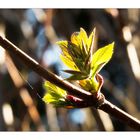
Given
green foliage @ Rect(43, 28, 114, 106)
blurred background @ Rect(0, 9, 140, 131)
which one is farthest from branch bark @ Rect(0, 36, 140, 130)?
blurred background @ Rect(0, 9, 140, 131)

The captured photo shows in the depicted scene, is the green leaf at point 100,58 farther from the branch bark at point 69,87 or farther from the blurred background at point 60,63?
the blurred background at point 60,63

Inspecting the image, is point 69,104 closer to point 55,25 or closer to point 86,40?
point 86,40

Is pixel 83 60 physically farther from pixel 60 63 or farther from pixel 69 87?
pixel 60 63

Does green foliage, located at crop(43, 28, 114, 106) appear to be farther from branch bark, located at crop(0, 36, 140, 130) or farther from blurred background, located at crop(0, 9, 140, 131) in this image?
blurred background, located at crop(0, 9, 140, 131)

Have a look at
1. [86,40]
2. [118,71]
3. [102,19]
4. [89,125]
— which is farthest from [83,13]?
[86,40]

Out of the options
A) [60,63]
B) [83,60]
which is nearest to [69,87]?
[83,60]
